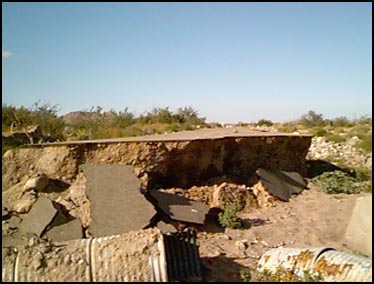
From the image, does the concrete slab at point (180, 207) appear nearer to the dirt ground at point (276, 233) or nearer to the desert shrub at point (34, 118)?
the dirt ground at point (276, 233)

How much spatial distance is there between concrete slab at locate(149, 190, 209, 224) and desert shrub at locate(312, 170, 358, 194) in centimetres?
363

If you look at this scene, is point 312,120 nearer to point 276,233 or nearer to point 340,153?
point 340,153

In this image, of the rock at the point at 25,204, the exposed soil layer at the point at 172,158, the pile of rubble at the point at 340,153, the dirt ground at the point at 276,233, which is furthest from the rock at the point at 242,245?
the pile of rubble at the point at 340,153

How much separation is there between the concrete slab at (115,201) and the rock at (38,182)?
0.71m

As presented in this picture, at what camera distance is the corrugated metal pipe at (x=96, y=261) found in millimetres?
3979

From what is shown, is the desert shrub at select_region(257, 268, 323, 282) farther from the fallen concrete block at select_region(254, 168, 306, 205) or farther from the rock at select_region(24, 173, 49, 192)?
the rock at select_region(24, 173, 49, 192)

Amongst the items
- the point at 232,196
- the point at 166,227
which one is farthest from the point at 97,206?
the point at 232,196

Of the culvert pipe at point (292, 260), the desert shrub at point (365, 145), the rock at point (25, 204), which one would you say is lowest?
the culvert pipe at point (292, 260)

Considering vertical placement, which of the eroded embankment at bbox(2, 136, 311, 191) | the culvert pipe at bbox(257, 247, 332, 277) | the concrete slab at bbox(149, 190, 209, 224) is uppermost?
the eroded embankment at bbox(2, 136, 311, 191)


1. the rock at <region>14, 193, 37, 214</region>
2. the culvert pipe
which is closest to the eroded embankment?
the rock at <region>14, 193, 37, 214</region>

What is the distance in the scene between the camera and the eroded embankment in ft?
23.0

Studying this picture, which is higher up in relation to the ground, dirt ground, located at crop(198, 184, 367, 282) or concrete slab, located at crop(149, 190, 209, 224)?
concrete slab, located at crop(149, 190, 209, 224)

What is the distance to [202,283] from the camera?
4570mm

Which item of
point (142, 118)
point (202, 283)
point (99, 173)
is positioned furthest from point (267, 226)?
point (142, 118)
